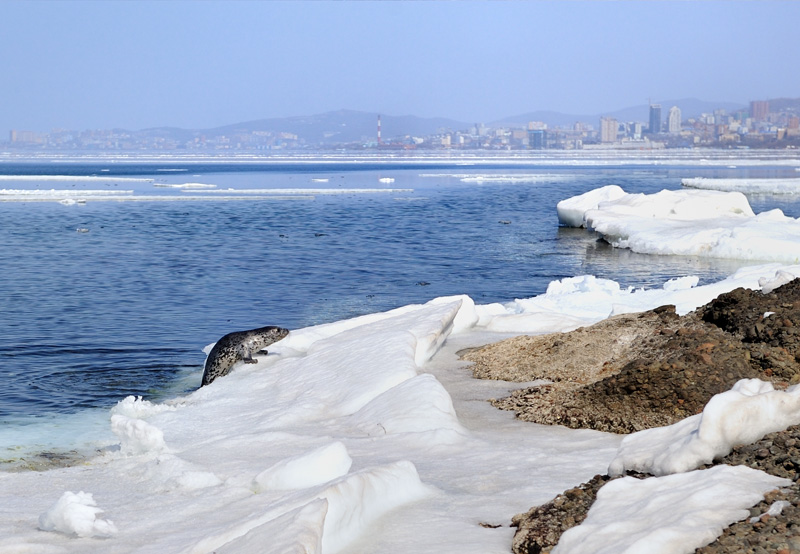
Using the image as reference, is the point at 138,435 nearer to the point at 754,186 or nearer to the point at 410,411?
the point at 410,411

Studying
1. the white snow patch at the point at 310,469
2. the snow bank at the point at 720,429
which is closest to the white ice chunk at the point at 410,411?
the white snow patch at the point at 310,469

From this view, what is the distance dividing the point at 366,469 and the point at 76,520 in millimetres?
1519

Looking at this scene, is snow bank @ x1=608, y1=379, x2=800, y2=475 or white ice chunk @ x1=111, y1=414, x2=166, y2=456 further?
white ice chunk @ x1=111, y1=414, x2=166, y2=456

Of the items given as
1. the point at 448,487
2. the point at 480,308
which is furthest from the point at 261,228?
the point at 448,487

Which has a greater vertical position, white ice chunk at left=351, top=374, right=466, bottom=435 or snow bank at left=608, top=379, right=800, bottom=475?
snow bank at left=608, top=379, right=800, bottom=475

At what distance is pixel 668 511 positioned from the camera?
3.36 metres

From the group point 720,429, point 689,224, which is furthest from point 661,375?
point 689,224

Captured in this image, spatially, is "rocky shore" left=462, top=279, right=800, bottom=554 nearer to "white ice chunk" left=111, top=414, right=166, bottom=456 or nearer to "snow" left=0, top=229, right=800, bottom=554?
"snow" left=0, top=229, right=800, bottom=554

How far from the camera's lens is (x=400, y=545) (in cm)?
388

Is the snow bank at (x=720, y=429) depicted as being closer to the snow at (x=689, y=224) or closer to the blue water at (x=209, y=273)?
the blue water at (x=209, y=273)

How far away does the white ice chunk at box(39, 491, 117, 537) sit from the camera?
440 cm

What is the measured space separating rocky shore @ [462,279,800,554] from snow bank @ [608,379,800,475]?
68 mm

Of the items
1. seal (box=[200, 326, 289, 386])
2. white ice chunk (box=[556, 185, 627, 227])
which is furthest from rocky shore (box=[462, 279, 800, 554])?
white ice chunk (box=[556, 185, 627, 227])

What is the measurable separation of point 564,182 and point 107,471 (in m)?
58.9
